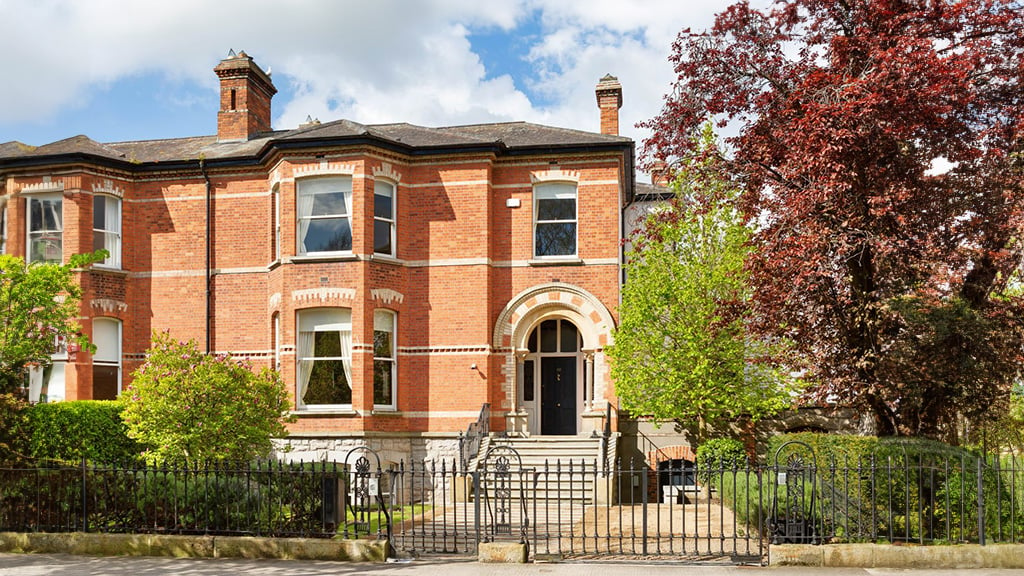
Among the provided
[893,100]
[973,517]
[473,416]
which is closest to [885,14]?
[893,100]

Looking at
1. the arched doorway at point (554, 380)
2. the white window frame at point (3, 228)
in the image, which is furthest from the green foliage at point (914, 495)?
the white window frame at point (3, 228)

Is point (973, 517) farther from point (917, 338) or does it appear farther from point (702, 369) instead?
point (702, 369)

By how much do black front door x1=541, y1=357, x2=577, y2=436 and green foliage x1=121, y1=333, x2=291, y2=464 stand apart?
29.0 ft

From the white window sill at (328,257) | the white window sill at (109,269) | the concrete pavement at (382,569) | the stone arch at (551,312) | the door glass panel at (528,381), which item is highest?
the white window sill at (328,257)

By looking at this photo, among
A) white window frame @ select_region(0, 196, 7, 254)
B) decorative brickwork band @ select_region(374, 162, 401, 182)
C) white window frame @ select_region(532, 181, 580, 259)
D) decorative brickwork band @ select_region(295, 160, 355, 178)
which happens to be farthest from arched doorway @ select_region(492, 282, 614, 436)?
white window frame @ select_region(0, 196, 7, 254)

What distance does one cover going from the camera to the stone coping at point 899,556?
1128 cm

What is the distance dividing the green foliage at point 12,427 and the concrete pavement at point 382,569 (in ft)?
10.4

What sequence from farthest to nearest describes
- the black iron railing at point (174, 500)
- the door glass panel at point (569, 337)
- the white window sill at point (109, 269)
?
the door glass panel at point (569, 337) < the white window sill at point (109, 269) < the black iron railing at point (174, 500)

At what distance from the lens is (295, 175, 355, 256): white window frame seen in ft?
71.0

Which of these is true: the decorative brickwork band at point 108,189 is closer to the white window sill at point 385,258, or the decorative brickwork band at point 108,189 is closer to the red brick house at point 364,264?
the red brick house at point 364,264

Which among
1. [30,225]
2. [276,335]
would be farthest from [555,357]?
[30,225]

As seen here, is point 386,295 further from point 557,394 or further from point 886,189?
point 886,189

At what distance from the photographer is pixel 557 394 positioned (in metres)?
23.0

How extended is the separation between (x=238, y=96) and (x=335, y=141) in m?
5.44
